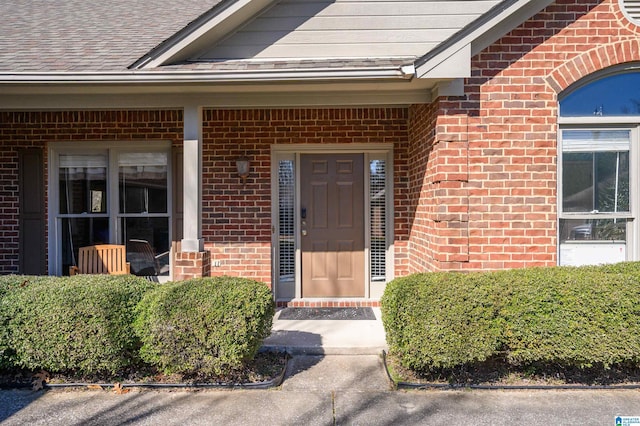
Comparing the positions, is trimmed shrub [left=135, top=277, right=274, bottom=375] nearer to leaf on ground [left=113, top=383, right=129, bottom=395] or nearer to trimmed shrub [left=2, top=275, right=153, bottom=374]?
trimmed shrub [left=2, top=275, right=153, bottom=374]

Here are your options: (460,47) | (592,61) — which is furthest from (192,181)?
(592,61)

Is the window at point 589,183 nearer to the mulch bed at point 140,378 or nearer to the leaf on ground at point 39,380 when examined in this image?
the mulch bed at point 140,378

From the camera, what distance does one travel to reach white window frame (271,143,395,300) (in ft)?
20.1

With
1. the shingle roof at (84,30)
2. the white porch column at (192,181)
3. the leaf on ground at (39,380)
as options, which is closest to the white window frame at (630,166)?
the white porch column at (192,181)

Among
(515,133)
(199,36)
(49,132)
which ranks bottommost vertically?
(515,133)

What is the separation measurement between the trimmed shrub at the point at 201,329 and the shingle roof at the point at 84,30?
2654 mm

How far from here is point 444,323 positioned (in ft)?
11.8

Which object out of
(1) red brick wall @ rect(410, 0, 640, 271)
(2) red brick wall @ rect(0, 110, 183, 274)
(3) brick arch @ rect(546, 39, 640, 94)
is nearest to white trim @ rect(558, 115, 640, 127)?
(1) red brick wall @ rect(410, 0, 640, 271)

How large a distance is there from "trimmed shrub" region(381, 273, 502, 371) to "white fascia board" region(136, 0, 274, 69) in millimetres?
3374

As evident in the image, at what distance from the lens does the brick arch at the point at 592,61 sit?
460 cm

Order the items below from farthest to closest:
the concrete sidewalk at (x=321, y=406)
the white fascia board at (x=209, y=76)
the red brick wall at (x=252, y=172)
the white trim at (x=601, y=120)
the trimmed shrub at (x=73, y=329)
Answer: the red brick wall at (x=252, y=172), the white trim at (x=601, y=120), the white fascia board at (x=209, y=76), the trimmed shrub at (x=73, y=329), the concrete sidewalk at (x=321, y=406)

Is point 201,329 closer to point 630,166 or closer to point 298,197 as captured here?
point 298,197

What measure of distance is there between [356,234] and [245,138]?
81.7 inches

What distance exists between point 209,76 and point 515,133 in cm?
329
